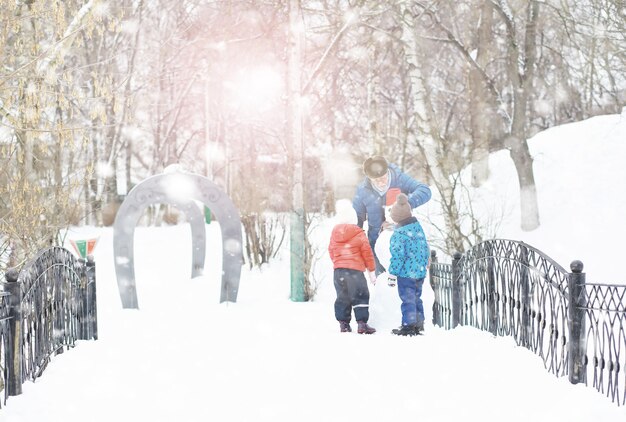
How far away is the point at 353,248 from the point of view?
25.7ft

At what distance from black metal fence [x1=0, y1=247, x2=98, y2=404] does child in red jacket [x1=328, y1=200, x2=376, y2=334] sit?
9.44 feet

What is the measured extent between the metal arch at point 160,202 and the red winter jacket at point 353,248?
149 inches

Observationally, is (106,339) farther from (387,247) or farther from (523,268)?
(523,268)

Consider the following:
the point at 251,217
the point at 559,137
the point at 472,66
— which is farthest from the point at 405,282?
the point at 559,137

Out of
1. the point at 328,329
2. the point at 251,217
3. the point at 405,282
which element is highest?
the point at 251,217

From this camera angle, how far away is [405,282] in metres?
7.31

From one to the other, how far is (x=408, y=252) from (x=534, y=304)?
1690 millimetres

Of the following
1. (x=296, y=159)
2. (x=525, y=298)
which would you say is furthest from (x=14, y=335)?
(x=296, y=159)

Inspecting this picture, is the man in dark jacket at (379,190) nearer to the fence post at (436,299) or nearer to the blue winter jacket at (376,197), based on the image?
the blue winter jacket at (376,197)

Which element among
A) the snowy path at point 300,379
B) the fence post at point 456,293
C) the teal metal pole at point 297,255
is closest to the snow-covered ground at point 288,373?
the snowy path at point 300,379

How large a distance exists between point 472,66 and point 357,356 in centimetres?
1017

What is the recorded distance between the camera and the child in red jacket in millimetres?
7836

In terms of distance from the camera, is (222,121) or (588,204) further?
(222,121)

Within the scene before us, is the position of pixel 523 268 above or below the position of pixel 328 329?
above
